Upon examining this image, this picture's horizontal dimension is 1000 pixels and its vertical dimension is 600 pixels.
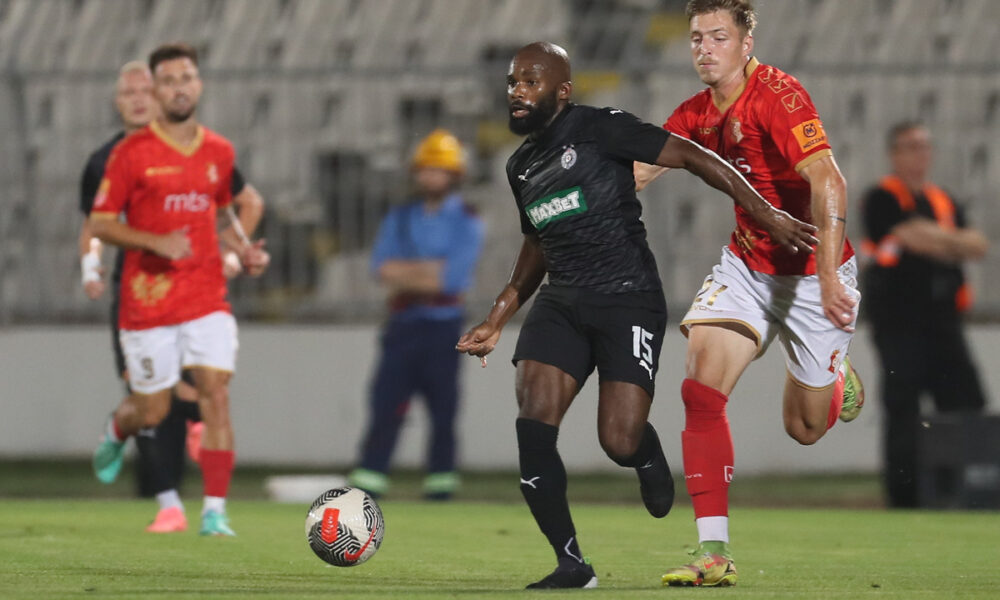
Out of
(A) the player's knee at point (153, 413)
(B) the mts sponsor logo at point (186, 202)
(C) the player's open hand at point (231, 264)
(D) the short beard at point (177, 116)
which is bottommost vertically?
(A) the player's knee at point (153, 413)

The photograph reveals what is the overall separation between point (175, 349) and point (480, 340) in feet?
9.08

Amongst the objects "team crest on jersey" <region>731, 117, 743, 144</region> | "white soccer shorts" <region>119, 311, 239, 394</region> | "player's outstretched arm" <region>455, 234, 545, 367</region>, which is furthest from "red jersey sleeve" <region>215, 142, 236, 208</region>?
"team crest on jersey" <region>731, 117, 743, 144</region>

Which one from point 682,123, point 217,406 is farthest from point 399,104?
point 682,123

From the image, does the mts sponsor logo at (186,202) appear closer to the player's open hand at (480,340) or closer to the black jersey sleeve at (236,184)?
the black jersey sleeve at (236,184)

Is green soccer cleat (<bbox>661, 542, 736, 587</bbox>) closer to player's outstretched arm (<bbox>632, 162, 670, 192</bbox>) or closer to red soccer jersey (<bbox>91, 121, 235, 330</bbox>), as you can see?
player's outstretched arm (<bbox>632, 162, 670, 192</bbox>)

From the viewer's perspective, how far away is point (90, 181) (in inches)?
377

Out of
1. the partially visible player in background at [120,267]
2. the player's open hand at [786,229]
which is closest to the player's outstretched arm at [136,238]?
the partially visible player in background at [120,267]

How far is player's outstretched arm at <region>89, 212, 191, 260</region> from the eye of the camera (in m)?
8.23

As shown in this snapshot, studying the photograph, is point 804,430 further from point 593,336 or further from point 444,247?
point 444,247

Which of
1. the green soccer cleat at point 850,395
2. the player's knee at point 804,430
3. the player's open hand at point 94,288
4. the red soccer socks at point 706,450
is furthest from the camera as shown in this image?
the player's open hand at point 94,288

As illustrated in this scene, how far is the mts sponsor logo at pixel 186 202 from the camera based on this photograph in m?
8.41

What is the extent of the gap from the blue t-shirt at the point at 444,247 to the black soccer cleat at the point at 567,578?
5.76 m

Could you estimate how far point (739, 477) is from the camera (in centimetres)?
1319

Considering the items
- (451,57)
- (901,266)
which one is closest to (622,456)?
(901,266)
